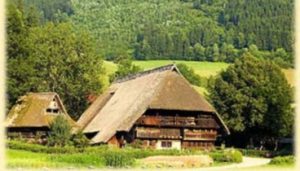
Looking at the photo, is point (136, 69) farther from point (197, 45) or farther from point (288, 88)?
point (288, 88)

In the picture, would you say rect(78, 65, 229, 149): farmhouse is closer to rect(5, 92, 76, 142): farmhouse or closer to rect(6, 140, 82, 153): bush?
rect(5, 92, 76, 142): farmhouse

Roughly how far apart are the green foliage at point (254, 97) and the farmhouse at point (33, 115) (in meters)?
8.37

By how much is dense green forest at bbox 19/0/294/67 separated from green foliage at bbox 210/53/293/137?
8.54ft

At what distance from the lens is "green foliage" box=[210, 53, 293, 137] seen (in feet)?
101

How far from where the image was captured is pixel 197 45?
4678cm

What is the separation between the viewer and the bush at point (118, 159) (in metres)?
16.8

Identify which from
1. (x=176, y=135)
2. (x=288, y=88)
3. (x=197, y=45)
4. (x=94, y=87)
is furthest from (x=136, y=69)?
(x=176, y=135)

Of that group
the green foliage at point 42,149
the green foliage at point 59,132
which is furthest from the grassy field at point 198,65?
the green foliage at point 42,149

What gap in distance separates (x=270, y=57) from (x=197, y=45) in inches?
351

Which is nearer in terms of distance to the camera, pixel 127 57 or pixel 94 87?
pixel 94 87

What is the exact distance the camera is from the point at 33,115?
27828 mm

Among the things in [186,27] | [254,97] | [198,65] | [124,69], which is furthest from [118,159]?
[186,27]

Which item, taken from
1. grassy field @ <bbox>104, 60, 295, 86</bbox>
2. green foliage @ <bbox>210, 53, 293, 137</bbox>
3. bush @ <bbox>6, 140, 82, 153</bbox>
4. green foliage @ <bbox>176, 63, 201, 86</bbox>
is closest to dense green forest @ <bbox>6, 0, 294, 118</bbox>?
green foliage @ <bbox>176, 63, 201, 86</bbox>

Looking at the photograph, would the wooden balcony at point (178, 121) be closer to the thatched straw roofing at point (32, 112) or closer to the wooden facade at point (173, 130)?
the wooden facade at point (173, 130)
